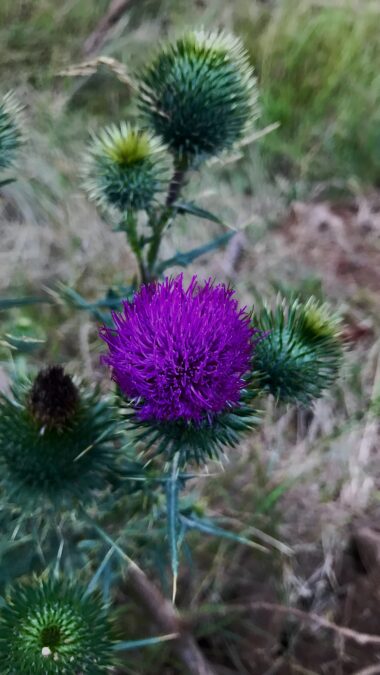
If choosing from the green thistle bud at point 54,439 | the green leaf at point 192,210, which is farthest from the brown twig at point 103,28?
the green thistle bud at point 54,439

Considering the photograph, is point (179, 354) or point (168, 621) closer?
point (179, 354)

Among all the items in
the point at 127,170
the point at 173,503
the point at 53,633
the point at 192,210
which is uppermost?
the point at 127,170

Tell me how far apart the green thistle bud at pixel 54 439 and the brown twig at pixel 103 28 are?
12.0 ft

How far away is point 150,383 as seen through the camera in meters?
1.67

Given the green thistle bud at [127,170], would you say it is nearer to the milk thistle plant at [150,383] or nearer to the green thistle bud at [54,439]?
the milk thistle plant at [150,383]

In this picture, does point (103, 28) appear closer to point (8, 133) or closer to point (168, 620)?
point (8, 133)

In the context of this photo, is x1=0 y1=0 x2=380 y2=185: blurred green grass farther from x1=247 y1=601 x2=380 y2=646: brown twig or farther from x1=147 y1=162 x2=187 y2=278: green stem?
x1=247 y1=601 x2=380 y2=646: brown twig

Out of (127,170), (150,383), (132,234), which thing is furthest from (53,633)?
(127,170)

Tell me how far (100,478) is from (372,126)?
11.5 ft

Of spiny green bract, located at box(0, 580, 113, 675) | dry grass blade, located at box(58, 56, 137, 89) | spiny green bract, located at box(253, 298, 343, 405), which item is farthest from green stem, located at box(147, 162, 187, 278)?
spiny green bract, located at box(0, 580, 113, 675)

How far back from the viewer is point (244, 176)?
4.93 metres

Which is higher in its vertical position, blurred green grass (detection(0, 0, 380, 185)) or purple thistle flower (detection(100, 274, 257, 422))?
blurred green grass (detection(0, 0, 380, 185))

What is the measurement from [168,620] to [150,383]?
1461 millimetres

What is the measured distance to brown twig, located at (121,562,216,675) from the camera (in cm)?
279
